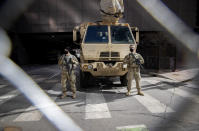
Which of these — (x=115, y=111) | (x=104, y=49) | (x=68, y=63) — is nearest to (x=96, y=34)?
(x=104, y=49)

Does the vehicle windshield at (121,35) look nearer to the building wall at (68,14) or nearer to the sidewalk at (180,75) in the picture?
the sidewalk at (180,75)

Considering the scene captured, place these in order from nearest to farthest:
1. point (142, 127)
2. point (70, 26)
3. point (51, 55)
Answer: point (142, 127)
point (70, 26)
point (51, 55)

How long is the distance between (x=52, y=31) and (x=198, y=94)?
785 inches

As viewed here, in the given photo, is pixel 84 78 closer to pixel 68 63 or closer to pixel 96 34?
pixel 68 63

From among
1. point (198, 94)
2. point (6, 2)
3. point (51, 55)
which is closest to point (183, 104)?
point (198, 94)

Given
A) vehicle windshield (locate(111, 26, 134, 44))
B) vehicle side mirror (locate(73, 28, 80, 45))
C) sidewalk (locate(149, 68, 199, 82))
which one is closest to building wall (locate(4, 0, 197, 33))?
sidewalk (locate(149, 68, 199, 82))

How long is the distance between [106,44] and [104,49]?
27 cm

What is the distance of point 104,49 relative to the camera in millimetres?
8008

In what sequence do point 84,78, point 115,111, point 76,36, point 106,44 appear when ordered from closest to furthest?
point 115,111 < point 106,44 < point 84,78 < point 76,36

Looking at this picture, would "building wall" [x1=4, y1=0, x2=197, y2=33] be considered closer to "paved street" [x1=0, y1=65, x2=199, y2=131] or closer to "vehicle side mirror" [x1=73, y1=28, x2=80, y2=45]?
"vehicle side mirror" [x1=73, y1=28, x2=80, y2=45]

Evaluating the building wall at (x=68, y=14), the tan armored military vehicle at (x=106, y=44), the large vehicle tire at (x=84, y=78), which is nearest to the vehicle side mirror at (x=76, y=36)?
the tan armored military vehicle at (x=106, y=44)

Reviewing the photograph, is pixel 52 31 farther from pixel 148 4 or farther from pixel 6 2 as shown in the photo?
pixel 148 4

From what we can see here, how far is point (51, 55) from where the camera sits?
32.0m

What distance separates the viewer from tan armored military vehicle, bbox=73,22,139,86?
7.76 metres
